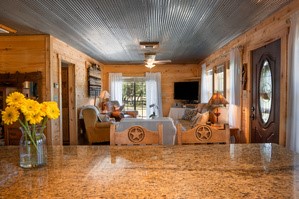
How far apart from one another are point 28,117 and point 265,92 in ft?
10.9

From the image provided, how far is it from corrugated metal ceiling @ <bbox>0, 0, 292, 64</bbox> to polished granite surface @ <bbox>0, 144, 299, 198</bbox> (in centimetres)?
187

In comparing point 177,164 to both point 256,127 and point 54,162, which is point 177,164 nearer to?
point 54,162

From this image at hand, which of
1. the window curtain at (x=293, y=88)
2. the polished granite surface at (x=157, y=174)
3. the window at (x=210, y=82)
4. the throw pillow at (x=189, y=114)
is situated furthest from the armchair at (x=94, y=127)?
the window curtain at (x=293, y=88)

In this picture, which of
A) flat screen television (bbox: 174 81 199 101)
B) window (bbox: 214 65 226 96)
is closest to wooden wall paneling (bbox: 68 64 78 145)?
window (bbox: 214 65 226 96)

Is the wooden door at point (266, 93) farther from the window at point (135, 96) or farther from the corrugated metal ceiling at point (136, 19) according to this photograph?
the window at point (135, 96)

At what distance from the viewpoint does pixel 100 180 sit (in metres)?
1.10

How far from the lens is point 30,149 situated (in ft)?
4.23

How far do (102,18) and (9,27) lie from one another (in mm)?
1606

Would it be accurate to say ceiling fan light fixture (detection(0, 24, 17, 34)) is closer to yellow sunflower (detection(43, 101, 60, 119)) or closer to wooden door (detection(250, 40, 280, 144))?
yellow sunflower (detection(43, 101, 60, 119))

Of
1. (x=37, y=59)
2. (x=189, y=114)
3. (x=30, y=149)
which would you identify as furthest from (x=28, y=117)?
Result: (x=189, y=114)

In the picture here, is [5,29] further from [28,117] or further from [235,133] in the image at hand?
[235,133]

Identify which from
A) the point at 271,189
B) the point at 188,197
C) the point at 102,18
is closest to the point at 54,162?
the point at 188,197

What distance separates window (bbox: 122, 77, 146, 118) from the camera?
9125mm

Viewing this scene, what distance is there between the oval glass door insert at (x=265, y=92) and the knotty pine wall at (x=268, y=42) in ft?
1.13
